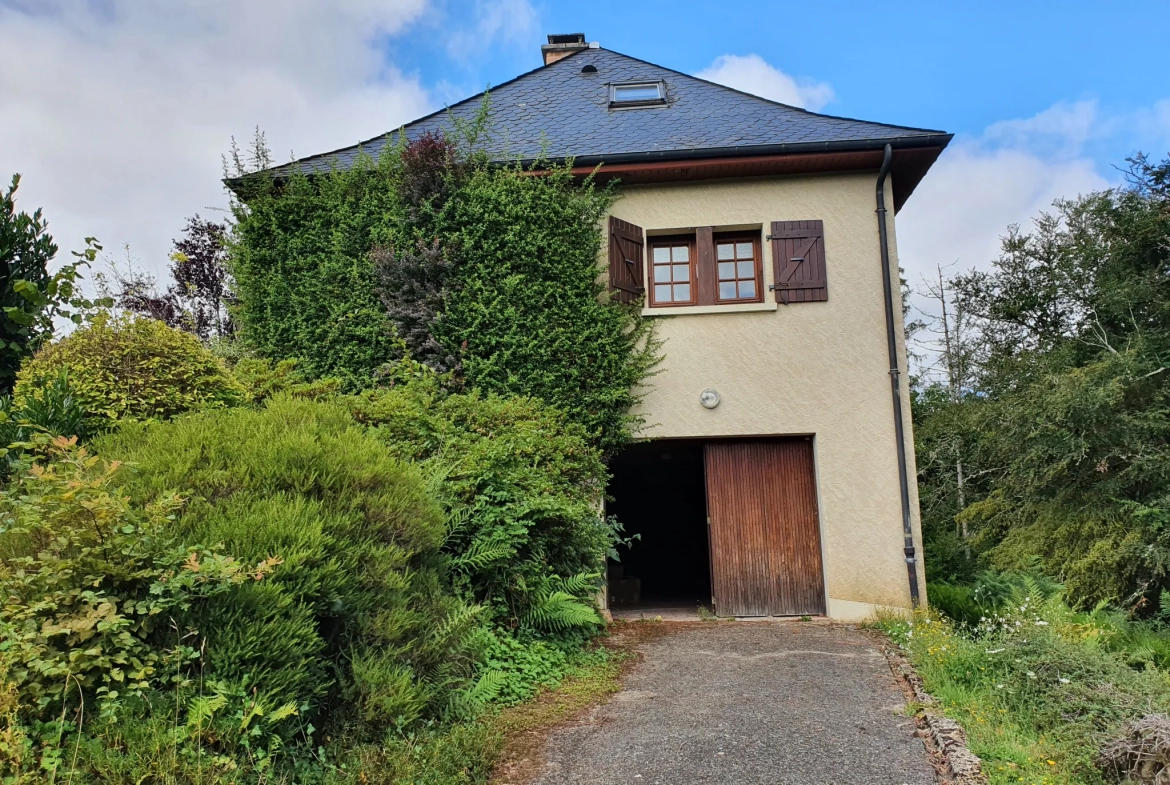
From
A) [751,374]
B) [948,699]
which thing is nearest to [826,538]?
[751,374]

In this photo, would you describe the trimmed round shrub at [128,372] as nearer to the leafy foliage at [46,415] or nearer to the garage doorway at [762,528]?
the leafy foliage at [46,415]

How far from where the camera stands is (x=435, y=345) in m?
8.62

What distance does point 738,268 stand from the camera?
9.38 meters

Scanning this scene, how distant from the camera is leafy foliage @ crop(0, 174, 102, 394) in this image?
18.0 ft

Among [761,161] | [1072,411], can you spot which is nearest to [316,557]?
[761,161]

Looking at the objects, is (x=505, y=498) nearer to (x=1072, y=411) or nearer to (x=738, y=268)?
(x=738, y=268)

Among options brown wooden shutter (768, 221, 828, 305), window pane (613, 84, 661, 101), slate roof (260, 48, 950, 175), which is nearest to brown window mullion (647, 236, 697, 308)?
brown wooden shutter (768, 221, 828, 305)

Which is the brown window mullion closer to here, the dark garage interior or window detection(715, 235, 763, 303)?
window detection(715, 235, 763, 303)

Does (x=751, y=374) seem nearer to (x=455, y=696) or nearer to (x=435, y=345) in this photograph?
(x=435, y=345)

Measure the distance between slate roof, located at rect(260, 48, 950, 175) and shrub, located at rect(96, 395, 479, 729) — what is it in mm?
5971

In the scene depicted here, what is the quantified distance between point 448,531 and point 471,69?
8.92m

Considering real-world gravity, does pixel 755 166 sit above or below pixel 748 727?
above

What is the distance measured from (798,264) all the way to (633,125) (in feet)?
10.2

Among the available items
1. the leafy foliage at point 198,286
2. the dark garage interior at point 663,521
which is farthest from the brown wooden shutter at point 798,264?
the leafy foliage at point 198,286
